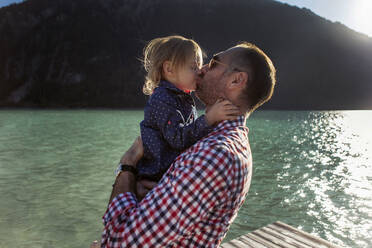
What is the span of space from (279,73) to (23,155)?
88.1 metres

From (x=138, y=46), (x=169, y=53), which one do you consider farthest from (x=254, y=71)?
(x=138, y=46)

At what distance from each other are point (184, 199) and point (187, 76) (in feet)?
3.60

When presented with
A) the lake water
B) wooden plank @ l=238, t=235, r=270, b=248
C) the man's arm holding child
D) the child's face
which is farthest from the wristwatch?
the lake water

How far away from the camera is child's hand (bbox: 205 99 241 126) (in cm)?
159

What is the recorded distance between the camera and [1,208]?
734 centimetres

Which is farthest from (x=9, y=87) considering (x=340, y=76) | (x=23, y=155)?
(x=340, y=76)

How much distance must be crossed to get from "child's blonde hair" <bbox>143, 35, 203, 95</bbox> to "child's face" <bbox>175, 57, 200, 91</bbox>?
0.10ft

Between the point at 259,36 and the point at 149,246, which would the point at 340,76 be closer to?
the point at 259,36

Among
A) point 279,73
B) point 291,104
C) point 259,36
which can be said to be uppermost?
point 259,36

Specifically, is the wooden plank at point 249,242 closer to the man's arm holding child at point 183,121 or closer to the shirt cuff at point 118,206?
the man's arm holding child at point 183,121

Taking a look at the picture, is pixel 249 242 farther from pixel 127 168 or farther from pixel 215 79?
pixel 215 79

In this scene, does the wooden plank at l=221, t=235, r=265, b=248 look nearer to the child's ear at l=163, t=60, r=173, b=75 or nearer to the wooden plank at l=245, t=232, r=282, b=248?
the wooden plank at l=245, t=232, r=282, b=248

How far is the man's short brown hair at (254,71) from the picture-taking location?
1.65m

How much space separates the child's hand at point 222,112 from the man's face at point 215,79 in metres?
0.11
